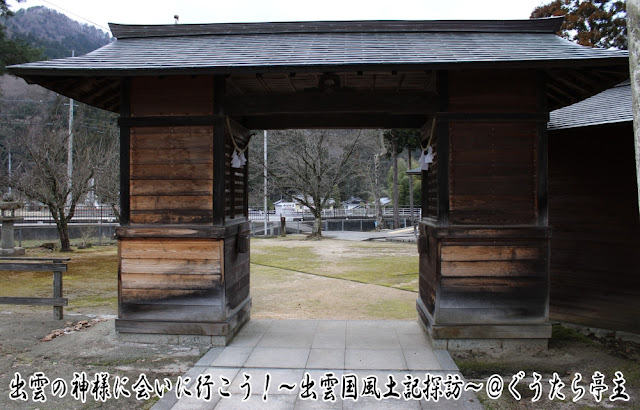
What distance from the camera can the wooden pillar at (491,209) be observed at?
17.1ft

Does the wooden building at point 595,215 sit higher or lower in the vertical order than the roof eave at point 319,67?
lower

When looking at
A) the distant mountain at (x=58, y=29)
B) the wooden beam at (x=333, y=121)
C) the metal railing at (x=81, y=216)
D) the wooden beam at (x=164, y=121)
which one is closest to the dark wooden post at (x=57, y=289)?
the wooden beam at (x=164, y=121)

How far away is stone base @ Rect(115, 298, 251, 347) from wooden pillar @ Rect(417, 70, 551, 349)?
2620mm

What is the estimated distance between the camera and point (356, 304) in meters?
8.48

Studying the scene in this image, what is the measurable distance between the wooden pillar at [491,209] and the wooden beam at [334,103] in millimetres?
326

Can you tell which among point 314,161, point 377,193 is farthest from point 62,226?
point 377,193

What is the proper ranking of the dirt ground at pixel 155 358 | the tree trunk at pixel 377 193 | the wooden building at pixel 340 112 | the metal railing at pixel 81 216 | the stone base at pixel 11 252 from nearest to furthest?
the dirt ground at pixel 155 358
the wooden building at pixel 340 112
the stone base at pixel 11 252
the metal railing at pixel 81 216
the tree trunk at pixel 377 193

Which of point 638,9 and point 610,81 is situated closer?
point 638,9

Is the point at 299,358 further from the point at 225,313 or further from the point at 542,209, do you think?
the point at 542,209

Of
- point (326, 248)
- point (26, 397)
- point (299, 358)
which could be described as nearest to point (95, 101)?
point (26, 397)

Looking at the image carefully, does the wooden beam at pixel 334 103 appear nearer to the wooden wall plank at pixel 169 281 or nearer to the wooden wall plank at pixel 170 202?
the wooden wall plank at pixel 170 202

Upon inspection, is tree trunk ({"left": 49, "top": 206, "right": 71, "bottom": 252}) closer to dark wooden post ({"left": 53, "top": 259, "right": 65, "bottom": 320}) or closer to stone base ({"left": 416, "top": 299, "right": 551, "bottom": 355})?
dark wooden post ({"left": 53, "top": 259, "right": 65, "bottom": 320})

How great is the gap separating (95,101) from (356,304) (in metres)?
5.71

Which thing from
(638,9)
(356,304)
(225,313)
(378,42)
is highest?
(378,42)
